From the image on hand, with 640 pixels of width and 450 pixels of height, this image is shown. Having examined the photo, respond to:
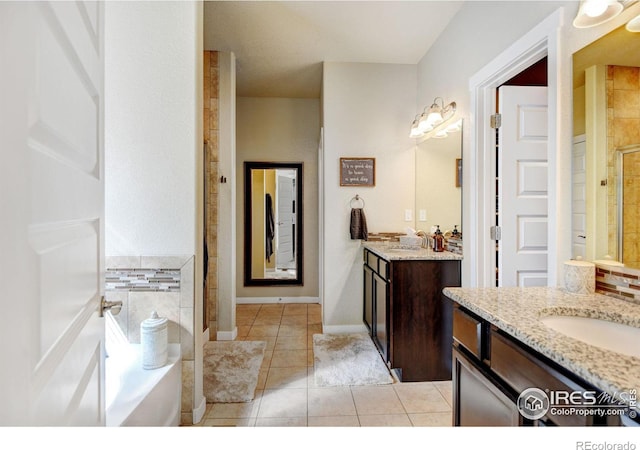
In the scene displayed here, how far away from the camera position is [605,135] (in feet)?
3.93

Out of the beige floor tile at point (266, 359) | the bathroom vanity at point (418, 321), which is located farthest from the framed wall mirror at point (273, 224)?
the bathroom vanity at point (418, 321)

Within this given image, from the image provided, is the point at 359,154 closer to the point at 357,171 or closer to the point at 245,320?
the point at 357,171

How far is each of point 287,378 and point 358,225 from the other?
5.04ft

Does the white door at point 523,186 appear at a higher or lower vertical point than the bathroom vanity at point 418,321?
higher

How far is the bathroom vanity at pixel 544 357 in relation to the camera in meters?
0.66

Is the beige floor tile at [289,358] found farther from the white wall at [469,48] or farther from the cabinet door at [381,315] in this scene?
the white wall at [469,48]

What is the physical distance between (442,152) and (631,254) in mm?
1735

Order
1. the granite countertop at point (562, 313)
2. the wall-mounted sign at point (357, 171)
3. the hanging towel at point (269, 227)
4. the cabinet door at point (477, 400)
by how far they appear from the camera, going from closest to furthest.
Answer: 1. the granite countertop at point (562, 313)
2. the cabinet door at point (477, 400)
3. the wall-mounted sign at point (357, 171)
4. the hanging towel at point (269, 227)

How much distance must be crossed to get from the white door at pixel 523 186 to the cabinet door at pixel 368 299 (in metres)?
1.18

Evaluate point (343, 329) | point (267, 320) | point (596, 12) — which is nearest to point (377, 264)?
point (343, 329)
